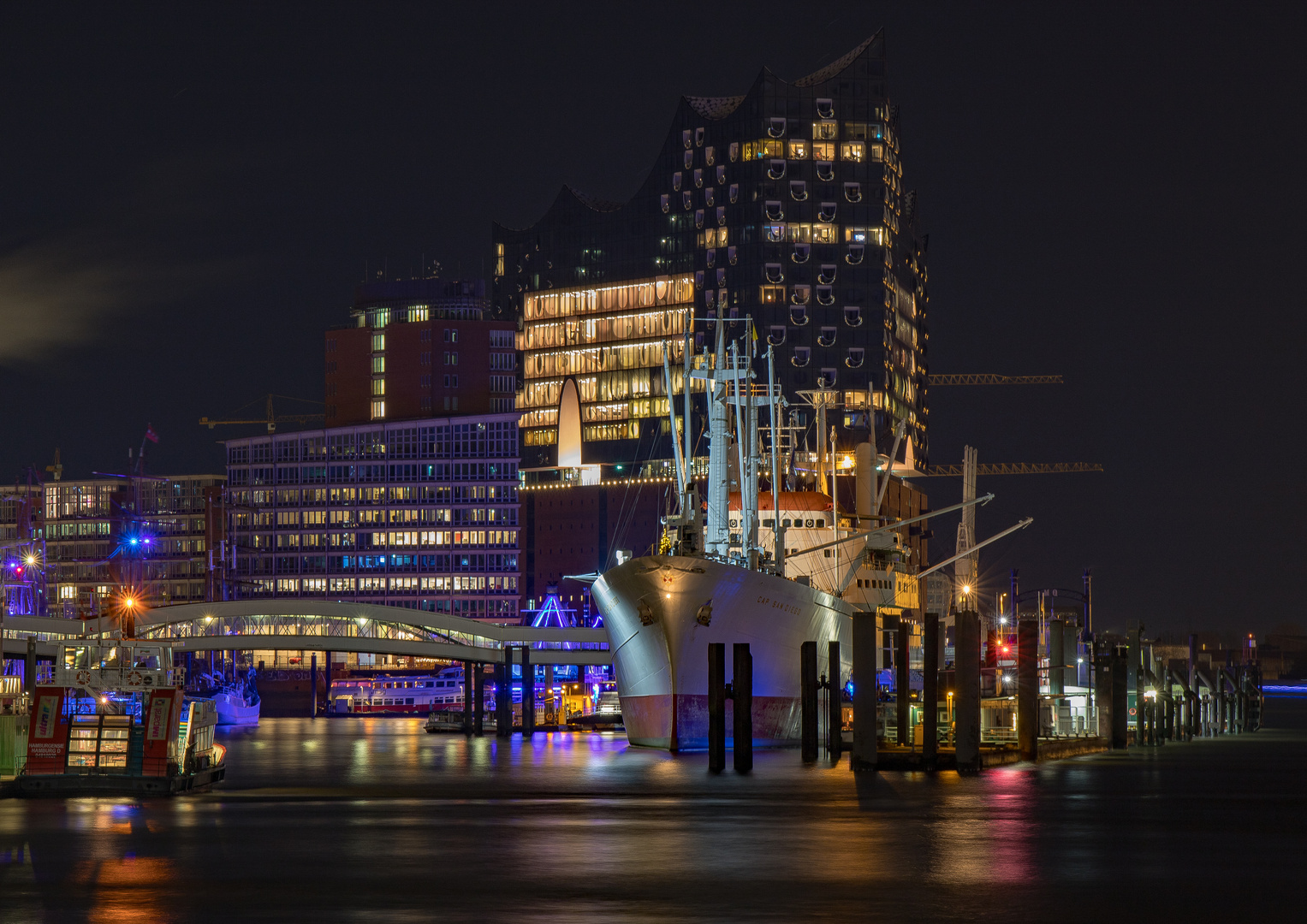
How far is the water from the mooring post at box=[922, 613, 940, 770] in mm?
1707

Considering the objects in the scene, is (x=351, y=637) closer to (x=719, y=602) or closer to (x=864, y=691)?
(x=719, y=602)

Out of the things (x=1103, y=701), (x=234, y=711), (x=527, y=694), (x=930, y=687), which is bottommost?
(x=234, y=711)

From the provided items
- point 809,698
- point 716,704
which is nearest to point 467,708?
point 809,698

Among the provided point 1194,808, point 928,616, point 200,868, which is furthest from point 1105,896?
point 928,616

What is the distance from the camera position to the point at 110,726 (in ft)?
162

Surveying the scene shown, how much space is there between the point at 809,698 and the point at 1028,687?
26.6ft

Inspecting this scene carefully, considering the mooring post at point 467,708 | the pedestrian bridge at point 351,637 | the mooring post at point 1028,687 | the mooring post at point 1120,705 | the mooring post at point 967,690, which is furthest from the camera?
the pedestrian bridge at point 351,637

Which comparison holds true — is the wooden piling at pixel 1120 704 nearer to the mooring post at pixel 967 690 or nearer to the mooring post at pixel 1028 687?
the mooring post at pixel 1028 687

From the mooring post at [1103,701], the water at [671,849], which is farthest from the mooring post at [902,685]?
the mooring post at [1103,701]

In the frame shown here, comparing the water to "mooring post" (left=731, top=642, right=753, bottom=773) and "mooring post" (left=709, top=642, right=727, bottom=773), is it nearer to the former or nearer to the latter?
"mooring post" (left=731, top=642, right=753, bottom=773)

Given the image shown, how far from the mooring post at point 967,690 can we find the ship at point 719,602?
1570cm

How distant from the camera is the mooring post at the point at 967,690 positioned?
56562 mm

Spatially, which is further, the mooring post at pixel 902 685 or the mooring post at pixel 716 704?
the mooring post at pixel 902 685

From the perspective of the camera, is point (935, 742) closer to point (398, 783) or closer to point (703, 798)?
point (703, 798)
